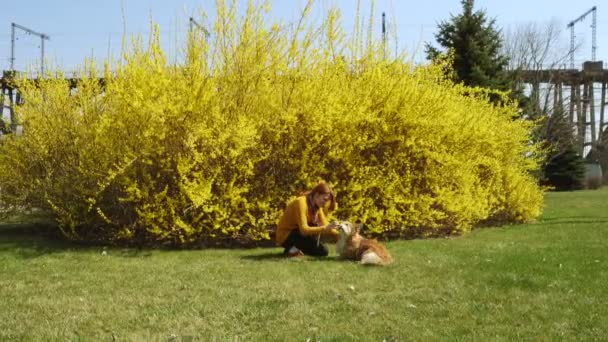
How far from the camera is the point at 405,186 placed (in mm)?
9961

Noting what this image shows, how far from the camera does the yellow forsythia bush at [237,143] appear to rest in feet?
28.3

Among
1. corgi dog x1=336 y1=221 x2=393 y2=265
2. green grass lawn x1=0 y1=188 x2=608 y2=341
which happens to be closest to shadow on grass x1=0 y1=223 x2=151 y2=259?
green grass lawn x1=0 y1=188 x2=608 y2=341

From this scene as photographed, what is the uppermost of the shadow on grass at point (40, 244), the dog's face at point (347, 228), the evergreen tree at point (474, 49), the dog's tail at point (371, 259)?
the evergreen tree at point (474, 49)

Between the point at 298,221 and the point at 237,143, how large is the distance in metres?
1.63

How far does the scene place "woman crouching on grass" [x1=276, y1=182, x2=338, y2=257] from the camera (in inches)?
297

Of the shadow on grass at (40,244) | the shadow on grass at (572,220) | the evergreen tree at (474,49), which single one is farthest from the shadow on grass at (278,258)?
the evergreen tree at (474,49)

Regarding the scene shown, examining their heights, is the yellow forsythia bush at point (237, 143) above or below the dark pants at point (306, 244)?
above

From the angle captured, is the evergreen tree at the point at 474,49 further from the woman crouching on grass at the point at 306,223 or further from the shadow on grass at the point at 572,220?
the woman crouching on grass at the point at 306,223

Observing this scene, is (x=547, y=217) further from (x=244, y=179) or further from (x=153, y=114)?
(x=153, y=114)

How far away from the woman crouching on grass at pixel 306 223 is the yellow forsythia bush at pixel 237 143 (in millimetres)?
1125

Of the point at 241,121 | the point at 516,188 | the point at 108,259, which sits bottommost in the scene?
the point at 108,259

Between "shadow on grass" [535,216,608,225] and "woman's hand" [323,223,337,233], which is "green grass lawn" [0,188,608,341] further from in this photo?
"shadow on grass" [535,216,608,225]

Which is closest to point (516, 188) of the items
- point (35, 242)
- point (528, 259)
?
point (528, 259)

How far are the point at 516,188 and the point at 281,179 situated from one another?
5600mm
